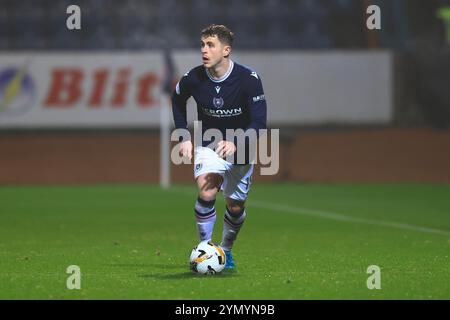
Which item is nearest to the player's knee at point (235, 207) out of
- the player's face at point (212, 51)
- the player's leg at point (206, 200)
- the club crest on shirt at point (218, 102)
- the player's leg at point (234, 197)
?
the player's leg at point (234, 197)

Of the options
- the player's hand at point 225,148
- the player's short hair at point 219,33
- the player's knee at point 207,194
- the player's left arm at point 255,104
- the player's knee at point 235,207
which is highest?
the player's short hair at point 219,33

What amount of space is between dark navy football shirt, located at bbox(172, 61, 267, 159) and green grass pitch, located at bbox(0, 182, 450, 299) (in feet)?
4.07

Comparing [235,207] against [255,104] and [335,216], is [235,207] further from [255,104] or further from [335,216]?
[335,216]

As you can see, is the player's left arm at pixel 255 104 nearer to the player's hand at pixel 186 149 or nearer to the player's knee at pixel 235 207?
the player's hand at pixel 186 149

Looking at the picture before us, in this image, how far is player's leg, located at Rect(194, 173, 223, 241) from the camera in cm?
922

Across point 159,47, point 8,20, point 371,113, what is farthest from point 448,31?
point 8,20

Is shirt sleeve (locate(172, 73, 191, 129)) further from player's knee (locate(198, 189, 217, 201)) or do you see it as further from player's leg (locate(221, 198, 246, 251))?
player's leg (locate(221, 198, 246, 251))

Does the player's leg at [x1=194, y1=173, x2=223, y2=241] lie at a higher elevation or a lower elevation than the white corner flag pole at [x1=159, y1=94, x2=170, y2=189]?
lower

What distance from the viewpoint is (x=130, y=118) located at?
25734 mm

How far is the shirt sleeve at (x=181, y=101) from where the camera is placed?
9508 mm

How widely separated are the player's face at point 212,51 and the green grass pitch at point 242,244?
1.74 m

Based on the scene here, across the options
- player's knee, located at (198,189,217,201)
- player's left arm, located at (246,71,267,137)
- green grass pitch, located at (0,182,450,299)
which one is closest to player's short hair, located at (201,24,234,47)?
player's left arm, located at (246,71,267,137)

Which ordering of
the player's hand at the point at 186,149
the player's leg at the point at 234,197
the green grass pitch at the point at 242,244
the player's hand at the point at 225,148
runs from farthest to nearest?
the player's leg at the point at 234,197 < the player's hand at the point at 186,149 < the player's hand at the point at 225,148 < the green grass pitch at the point at 242,244

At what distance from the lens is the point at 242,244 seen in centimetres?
1196
